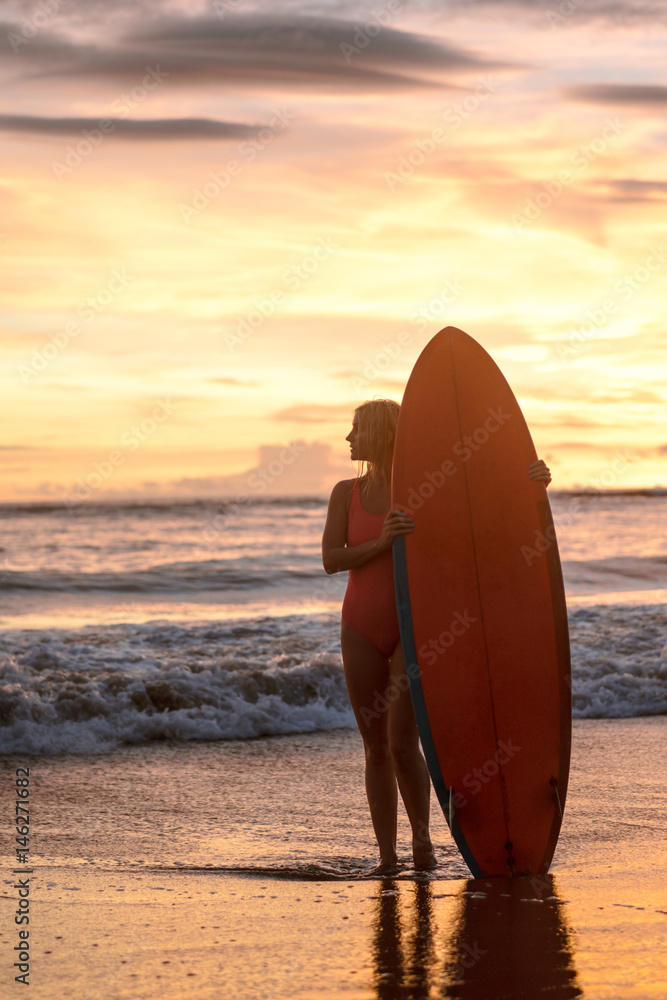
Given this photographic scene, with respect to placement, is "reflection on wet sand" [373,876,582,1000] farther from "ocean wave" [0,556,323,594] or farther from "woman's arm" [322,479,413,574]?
"ocean wave" [0,556,323,594]

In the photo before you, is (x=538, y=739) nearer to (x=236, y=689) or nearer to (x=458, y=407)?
(x=458, y=407)

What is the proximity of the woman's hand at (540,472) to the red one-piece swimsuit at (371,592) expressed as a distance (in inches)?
23.4

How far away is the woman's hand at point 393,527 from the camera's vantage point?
3.23 metres

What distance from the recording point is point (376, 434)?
11.1ft

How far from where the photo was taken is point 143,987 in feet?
7.39

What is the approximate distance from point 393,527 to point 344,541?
0.18 m

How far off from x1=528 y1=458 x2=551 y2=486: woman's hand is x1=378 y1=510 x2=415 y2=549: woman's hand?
0.54 metres

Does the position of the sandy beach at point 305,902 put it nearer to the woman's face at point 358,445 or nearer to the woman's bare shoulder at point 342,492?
the woman's bare shoulder at point 342,492

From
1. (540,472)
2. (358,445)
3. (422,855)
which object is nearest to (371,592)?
(358,445)

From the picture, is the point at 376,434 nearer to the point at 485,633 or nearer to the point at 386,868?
the point at 485,633

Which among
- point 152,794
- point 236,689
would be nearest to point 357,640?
point 152,794

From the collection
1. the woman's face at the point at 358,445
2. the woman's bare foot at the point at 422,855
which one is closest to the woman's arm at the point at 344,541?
the woman's face at the point at 358,445

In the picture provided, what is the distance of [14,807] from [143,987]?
2.46 meters

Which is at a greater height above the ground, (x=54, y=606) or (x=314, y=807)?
(x=54, y=606)
